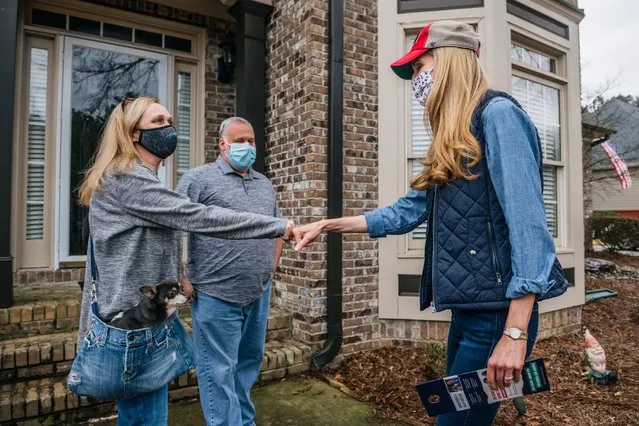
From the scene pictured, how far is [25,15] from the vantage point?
429 cm

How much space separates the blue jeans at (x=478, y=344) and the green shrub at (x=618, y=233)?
16.6 m

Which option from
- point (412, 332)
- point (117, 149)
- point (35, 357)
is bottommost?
point (412, 332)

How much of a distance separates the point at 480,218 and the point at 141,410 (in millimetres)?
1455

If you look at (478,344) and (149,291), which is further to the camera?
(149,291)

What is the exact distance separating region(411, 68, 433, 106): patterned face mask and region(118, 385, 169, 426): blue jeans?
1.53 m

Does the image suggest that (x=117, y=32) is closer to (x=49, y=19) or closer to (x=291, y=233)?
(x=49, y=19)

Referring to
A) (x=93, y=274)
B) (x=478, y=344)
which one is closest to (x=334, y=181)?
(x=93, y=274)

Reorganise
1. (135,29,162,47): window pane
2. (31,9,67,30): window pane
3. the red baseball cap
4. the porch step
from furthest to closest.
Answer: (135,29,162,47): window pane
(31,9,67,30): window pane
the porch step
the red baseball cap

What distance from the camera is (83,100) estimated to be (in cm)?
464

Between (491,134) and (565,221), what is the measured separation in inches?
175

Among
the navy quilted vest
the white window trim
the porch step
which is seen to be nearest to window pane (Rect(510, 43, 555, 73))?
the white window trim

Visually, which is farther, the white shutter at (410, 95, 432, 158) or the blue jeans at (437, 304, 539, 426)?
the white shutter at (410, 95, 432, 158)

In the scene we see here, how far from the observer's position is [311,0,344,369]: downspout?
398cm

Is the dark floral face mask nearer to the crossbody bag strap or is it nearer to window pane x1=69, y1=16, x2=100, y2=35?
the crossbody bag strap
